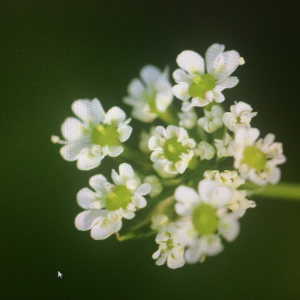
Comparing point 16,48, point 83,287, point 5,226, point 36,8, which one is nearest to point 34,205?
point 5,226

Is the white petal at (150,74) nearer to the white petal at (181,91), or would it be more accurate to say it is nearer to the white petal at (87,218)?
the white petal at (181,91)

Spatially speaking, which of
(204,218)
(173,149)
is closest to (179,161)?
(173,149)

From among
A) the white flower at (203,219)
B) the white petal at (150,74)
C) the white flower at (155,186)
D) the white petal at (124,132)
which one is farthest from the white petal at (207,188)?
the white petal at (150,74)

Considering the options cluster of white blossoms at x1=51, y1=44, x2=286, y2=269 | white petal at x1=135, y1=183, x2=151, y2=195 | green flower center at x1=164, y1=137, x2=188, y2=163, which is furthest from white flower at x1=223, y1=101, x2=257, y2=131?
white petal at x1=135, y1=183, x2=151, y2=195

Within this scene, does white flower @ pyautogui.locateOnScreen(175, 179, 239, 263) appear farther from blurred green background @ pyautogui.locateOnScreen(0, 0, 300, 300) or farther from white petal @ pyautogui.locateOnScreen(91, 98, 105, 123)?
white petal @ pyautogui.locateOnScreen(91, 98, 105, 123)

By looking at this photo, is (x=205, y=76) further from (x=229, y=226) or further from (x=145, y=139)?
(x=229, y=226)

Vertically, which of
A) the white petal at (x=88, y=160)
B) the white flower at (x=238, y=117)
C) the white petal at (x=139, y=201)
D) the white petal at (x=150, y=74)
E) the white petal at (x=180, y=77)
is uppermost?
the white petal at (x=150, y=74)
